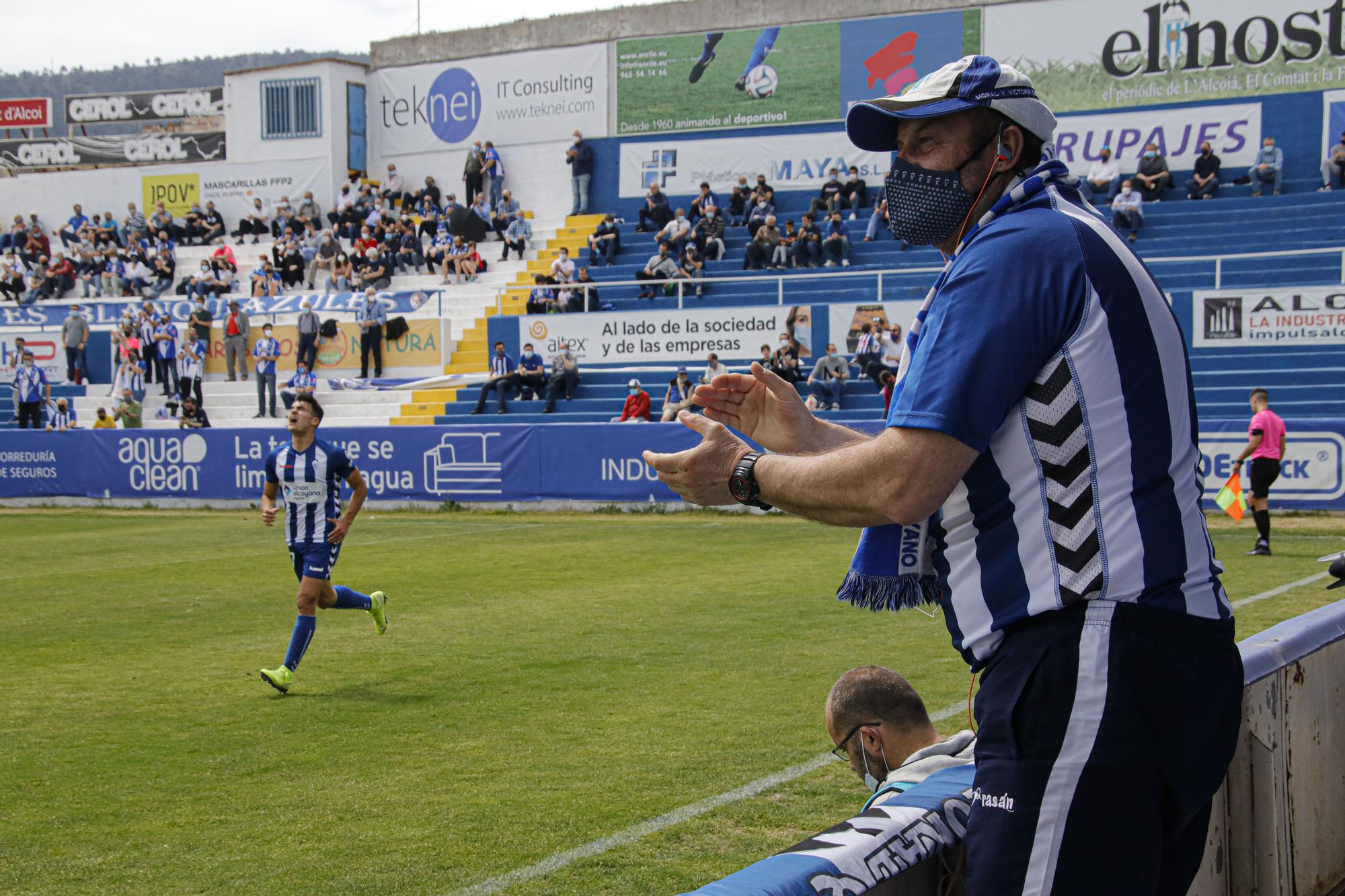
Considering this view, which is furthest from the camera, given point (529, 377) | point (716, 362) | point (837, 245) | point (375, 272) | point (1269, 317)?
point (375, 272)

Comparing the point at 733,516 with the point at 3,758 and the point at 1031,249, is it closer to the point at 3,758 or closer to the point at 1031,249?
the point at 3,758

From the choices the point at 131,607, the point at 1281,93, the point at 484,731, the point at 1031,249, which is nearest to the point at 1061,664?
the point at 1031,249

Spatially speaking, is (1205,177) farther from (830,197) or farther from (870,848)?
(870,848)

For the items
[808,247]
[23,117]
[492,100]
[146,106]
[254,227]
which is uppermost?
[23,117]

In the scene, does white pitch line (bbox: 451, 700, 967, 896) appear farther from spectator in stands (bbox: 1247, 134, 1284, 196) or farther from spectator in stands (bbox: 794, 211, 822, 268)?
spectator in stands (bbox: 1247, 134, 1284, 196)

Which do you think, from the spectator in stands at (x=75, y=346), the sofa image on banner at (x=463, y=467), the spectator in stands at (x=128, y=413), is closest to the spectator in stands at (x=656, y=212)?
the sofa image on banner at (x=463, y=467)

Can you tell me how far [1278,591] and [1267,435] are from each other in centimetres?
440

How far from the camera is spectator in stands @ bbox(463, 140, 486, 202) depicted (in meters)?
38.6

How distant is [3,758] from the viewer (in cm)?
756

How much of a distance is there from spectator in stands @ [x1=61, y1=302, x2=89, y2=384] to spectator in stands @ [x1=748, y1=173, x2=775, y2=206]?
18333 mm

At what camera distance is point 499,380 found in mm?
28859

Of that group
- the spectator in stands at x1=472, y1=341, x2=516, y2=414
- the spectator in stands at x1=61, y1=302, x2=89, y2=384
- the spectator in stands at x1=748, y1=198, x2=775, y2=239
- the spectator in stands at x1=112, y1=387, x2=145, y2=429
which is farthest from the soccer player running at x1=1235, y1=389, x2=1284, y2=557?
the spectator in stands at x1=61, y1=302, x2=89, y2=384

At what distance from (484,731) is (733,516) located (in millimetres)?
15633

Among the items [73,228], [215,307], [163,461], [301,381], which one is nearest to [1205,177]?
[301,381]
